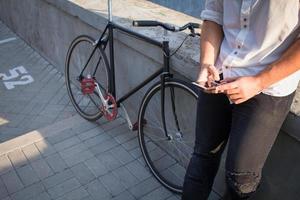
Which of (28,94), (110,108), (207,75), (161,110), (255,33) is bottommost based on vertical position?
(28,94)

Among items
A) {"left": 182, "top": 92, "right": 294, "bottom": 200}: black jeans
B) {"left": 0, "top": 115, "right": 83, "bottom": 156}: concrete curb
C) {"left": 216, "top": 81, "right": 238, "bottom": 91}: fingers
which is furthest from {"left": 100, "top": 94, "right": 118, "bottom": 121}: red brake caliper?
{"left": 216, "top": 81, "right": 238, "bottom": 91}: fingers

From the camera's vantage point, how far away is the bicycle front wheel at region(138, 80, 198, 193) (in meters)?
2.89

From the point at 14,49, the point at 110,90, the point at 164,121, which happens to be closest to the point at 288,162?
the point at 164,121

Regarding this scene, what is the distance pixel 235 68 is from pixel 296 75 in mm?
291

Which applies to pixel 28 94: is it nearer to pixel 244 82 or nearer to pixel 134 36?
pixel 134 36

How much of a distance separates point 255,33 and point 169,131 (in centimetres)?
161

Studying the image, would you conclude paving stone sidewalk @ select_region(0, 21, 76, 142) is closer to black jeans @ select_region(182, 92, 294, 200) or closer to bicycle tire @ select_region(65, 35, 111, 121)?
bicycle tire @ select_region(65, 35, 111, 121)

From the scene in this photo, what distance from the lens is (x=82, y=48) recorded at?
4348 mm

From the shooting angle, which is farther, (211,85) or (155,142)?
(155,142)

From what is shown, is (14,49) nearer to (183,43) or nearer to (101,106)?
(101,106)

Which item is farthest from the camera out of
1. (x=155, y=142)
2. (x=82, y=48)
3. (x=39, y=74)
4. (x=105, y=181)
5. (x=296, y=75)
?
(x=39, y=74)

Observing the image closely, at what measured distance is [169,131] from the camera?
3.20m

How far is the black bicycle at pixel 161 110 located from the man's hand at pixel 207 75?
59 centimetres

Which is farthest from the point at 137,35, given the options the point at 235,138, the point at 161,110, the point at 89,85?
the point at 235,138
